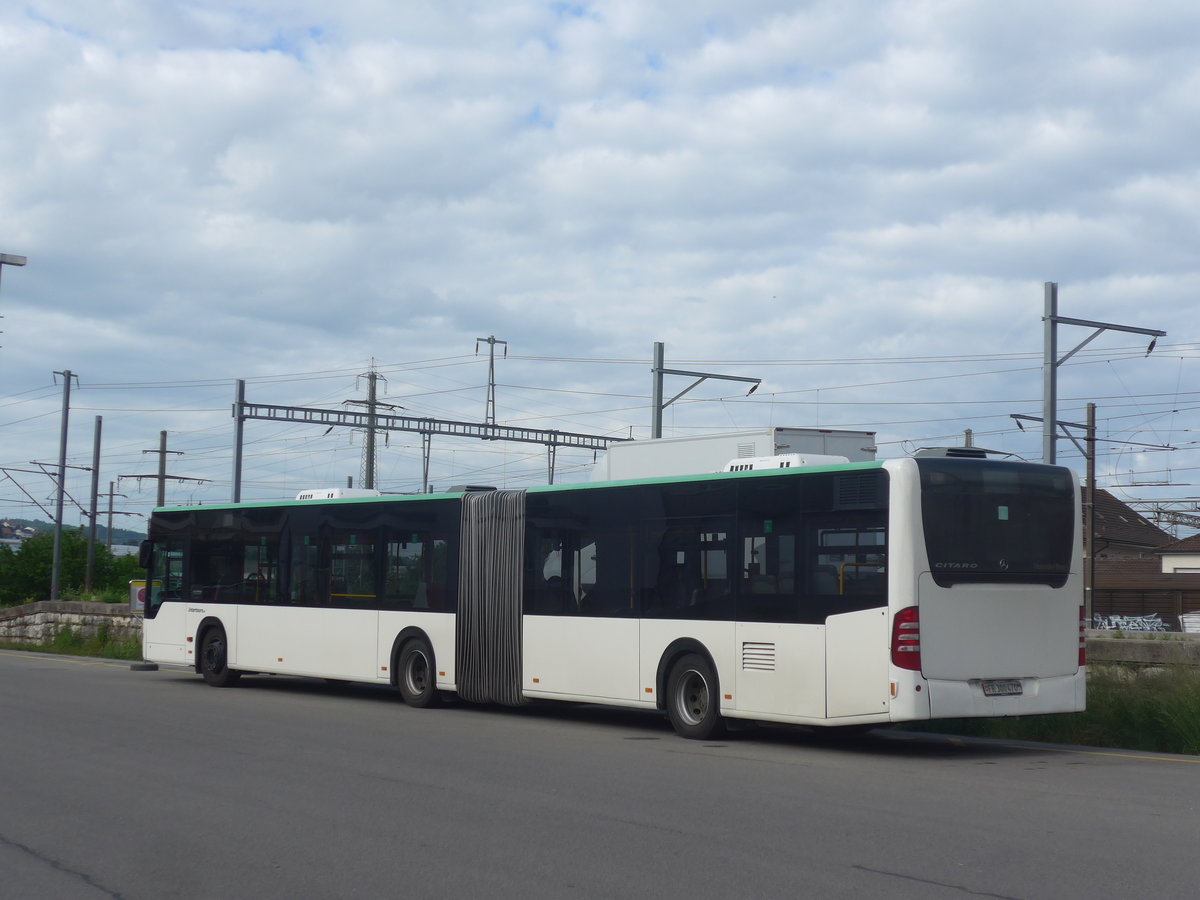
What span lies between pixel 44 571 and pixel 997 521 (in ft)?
202

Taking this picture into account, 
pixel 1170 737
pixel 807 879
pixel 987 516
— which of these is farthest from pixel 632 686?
pixel 807 879

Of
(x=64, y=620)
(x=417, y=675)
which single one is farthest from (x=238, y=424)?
(x=417, y=675)

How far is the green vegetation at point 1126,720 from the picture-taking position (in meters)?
14.4

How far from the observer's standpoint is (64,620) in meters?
37.3

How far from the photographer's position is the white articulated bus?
13055 millimetres

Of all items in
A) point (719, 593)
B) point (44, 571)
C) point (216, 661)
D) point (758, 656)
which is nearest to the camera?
point (758, 656)

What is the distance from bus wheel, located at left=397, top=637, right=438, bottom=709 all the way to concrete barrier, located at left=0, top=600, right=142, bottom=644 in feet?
51.8

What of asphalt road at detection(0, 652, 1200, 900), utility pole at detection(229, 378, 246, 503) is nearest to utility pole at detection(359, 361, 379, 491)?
utility pole at detection(229, 378, 246, 503)

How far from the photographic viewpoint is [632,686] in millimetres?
15727

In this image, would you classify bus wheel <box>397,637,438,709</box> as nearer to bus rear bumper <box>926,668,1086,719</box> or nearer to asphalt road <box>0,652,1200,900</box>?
asphalt road <box>0,652,1200,900</box>

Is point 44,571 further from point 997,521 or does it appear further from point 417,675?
point 997,521

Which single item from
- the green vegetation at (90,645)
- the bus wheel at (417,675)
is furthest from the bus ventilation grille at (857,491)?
the green vegetation at (90,645)

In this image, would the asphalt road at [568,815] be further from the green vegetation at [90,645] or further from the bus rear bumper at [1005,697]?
the green vegetation at [90,645]

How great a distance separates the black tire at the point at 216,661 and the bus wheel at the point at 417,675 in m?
4.69
